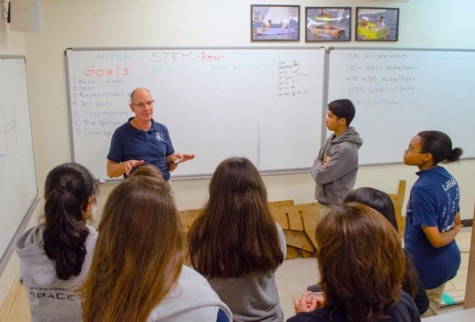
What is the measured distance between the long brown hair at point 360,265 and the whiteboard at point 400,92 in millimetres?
2734

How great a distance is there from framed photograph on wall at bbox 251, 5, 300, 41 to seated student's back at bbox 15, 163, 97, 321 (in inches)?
97.4

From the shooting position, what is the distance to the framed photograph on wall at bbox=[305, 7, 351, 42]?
136 inches

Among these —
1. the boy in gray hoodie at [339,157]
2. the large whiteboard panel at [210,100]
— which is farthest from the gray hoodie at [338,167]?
the large whiteboard panel at [210,100]

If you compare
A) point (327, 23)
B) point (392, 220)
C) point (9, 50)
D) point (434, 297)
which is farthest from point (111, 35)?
point (434, 297)

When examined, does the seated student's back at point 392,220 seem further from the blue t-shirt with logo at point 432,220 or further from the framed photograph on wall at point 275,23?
the framed photograph on wall at point 275,23

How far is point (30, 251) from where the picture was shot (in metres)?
1.25

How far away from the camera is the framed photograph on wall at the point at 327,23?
11.3ft

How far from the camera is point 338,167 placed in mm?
2842

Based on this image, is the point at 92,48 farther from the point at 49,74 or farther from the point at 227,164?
the point at 227,164

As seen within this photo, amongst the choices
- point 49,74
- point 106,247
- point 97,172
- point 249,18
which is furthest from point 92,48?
point 106,247

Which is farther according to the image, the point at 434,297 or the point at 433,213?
the point at 434,297

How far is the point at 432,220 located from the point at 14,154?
231cm

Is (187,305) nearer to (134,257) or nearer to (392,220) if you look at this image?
(134,257)

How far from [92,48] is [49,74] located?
15.4 inches
